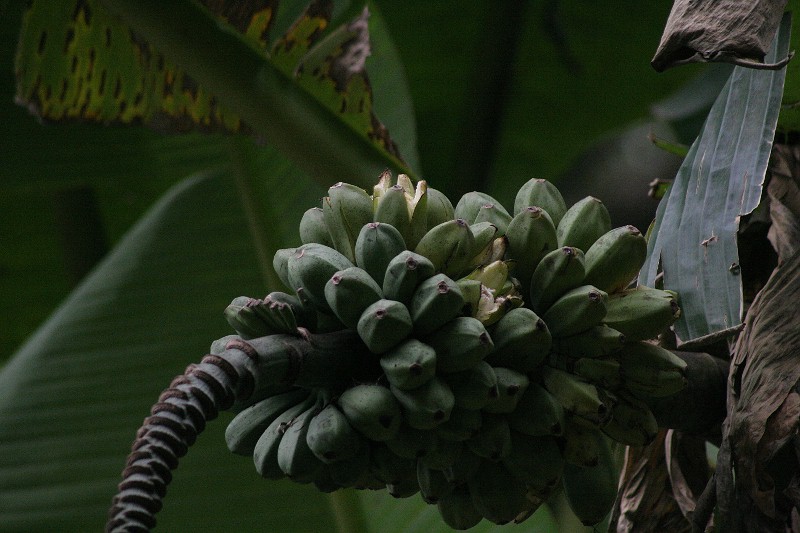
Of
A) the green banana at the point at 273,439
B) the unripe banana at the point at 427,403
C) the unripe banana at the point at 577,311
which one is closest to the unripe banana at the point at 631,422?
the unripe banana at the point at 577,311

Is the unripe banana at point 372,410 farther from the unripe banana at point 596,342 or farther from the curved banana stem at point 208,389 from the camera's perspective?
the unripe banana at point 596,342

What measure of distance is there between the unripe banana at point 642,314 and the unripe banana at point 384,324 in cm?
23

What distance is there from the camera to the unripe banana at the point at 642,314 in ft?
2.92

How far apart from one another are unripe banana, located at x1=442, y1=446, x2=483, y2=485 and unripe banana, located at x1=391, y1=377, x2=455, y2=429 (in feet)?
0.31

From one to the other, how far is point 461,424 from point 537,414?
8 centimetres

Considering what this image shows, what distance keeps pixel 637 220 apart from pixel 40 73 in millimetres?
2319

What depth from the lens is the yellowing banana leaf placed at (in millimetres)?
976

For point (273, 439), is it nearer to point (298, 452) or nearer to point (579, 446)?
point (298, 452)

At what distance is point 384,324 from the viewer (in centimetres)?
79

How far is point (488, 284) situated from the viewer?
0.87 m

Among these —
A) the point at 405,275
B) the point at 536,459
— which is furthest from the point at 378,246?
the point at 536,459

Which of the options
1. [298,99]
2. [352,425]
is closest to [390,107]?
[298,99]

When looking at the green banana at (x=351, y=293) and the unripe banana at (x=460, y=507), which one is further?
the unripe banana at (x=460, y=507)

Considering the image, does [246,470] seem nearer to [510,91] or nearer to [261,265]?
[261,265]
